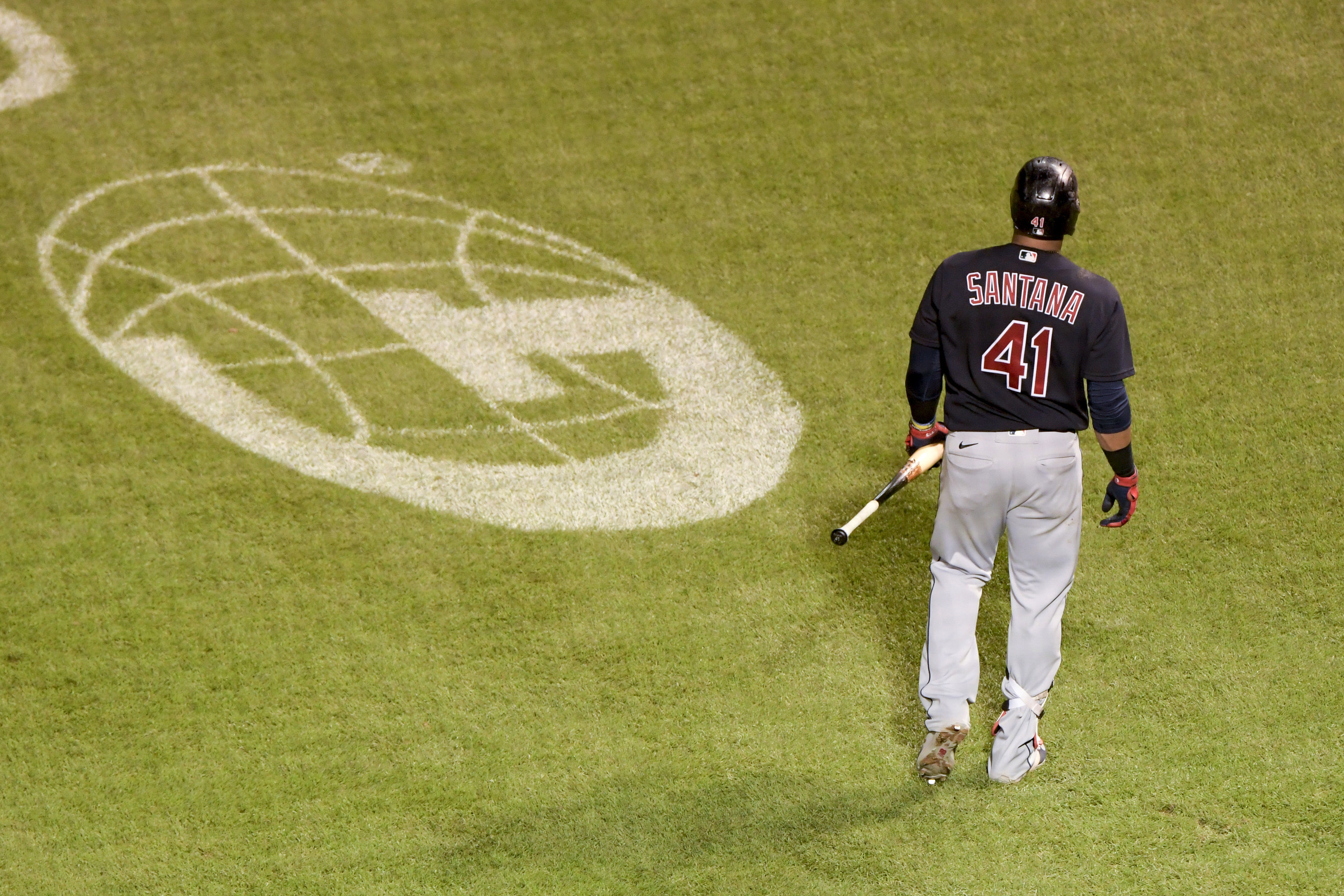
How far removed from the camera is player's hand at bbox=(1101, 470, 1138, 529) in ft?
14.0

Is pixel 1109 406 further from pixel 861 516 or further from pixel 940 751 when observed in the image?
pixel 940 751

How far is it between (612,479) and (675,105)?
10.5ft

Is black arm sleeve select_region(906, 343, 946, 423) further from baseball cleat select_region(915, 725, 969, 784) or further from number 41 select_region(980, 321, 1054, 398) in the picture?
baseball cleat select_region(915, 725, 969, 784)

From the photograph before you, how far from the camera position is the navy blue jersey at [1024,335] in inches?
152

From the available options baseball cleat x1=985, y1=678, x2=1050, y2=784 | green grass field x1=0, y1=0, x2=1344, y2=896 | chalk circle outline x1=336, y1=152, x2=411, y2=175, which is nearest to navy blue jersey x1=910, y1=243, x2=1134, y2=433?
baseball cleat x1=985, y1=678, x2=1050, y2=784

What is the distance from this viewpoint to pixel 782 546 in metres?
5.37

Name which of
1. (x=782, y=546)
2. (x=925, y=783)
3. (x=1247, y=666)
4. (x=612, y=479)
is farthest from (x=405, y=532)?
(x=1247, y=666)

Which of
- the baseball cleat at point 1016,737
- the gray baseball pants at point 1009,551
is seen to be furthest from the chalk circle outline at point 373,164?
the baseball cleat at point 1016,737

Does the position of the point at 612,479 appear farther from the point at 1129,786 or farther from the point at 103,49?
the point at 103,49

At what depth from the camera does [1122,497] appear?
14.1 ft

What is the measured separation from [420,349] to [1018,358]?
3.49 meters

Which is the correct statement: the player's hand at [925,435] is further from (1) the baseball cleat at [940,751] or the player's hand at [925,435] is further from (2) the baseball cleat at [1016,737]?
(1) the baseball cleat at [940,751]

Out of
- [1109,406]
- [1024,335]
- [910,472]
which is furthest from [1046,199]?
[910,472]

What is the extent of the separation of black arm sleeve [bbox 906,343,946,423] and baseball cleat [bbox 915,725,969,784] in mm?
1086
